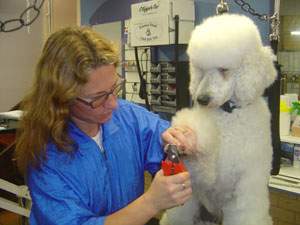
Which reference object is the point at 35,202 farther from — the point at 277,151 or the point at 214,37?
the point at 277,151

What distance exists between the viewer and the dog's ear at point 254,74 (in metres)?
0.81

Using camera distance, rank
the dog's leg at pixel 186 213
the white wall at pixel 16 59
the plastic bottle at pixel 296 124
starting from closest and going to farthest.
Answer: the dog's leg at pixel 186 213 → the plastic bottle at pixel 296 124 → the white wall at pixel 16 59

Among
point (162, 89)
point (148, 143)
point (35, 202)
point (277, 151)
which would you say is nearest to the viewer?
point (35, 202)

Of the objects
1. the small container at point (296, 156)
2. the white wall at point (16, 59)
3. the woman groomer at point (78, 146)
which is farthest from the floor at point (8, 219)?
the small container at point (296, 156)

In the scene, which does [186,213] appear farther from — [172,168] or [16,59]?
[16,59]

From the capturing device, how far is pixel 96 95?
0.81m

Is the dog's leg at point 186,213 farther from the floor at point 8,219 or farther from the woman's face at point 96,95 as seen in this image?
the floor at point 8,219

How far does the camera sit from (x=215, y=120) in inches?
33.7

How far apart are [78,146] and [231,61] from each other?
1.60 ft

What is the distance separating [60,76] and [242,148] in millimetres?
531

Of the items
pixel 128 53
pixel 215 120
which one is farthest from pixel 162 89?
pixel 215 120

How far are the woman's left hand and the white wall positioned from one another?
318 centimetres

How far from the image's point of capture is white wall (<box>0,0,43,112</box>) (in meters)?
3.71

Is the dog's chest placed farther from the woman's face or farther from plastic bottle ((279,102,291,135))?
plastic bottle ((279,102,291,135))
